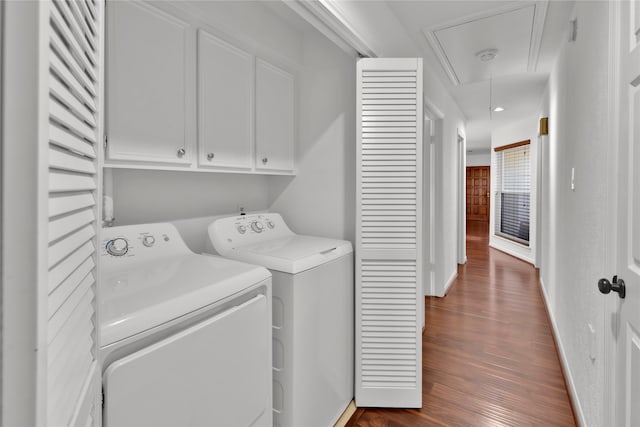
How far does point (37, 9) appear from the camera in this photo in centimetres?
35

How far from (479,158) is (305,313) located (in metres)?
10.1

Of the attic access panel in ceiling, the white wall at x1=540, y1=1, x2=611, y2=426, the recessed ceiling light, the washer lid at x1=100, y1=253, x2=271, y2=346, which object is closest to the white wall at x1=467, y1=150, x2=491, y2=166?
the attic access panel in ceiling

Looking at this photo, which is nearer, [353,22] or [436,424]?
[353,22]

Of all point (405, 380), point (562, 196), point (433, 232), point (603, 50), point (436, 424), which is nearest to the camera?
point (603, 50)

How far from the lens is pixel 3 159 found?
13.4 inches

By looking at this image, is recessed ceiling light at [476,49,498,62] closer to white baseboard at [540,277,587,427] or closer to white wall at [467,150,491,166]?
white baseboard at [540,277,587,427]

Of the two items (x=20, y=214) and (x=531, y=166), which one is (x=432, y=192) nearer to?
(x=531, y=166)

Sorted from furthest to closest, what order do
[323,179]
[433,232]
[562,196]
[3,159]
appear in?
1. [433,232]
2. [562,196]
3. [323,179]
4. [3,159]

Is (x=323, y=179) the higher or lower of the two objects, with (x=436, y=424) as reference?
higher

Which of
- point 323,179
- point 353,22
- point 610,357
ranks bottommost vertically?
point 610,357

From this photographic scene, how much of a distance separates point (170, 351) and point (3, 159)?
75cm

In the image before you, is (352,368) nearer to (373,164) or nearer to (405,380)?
(405,380)

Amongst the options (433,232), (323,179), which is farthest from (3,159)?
(433,232)

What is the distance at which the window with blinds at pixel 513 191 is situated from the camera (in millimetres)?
5801
